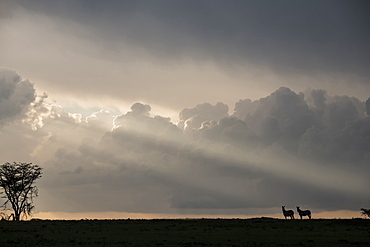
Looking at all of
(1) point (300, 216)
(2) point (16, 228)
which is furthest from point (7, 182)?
(1) point (300, 216)

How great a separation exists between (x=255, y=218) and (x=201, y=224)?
1277 cm

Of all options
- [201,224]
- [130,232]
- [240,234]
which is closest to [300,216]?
[201,224]

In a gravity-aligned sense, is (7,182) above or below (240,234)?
above

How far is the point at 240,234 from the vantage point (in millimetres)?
53250

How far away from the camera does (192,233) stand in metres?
54.3

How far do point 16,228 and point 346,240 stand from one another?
1572 inches

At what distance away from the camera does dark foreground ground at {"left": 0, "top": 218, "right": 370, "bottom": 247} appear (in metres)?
46.3

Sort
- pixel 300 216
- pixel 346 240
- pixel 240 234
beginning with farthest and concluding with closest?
pixel 300 216
pixel 240 234
pixel 346 240

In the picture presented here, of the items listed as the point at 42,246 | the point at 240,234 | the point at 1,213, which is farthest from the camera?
the point at 1,213

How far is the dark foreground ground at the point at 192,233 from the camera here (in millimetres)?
46312

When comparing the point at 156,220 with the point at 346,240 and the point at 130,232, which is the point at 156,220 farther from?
the point at 346,240

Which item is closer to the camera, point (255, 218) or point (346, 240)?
point (346, 240)

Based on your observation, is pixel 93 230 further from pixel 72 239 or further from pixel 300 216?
pixel 300 216

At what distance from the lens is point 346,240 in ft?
155
